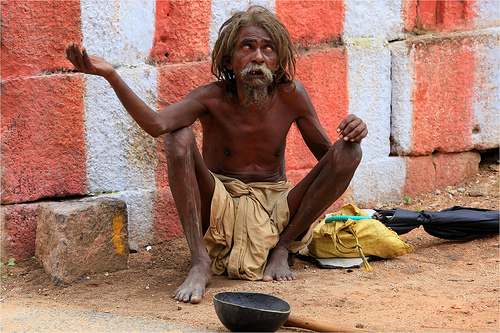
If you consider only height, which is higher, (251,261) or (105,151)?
(105,151)

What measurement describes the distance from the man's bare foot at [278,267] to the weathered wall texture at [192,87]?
0.85m

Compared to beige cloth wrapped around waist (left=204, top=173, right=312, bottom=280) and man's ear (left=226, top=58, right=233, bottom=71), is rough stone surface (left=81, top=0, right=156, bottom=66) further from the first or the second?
beige cloth wrapped around waist (left=204, top=173, right=312, bottom=280)

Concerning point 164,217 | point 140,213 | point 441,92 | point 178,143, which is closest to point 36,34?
point 178,143

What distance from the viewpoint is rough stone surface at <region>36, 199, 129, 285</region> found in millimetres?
3123

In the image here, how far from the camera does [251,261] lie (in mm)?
3242

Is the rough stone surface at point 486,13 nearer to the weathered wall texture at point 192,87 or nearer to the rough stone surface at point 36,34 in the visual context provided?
the weathered wall texture at point 192,87

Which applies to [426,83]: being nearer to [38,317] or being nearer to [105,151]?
[105,151]

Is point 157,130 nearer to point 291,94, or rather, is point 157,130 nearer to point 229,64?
point 229,64

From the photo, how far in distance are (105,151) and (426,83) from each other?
278 centimetres

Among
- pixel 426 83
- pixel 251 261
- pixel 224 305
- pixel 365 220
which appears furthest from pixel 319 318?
pixel 426 83

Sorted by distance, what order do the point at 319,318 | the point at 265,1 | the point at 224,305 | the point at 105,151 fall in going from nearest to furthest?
the point at 224,305
the point at 319,318
the point at 105,151
the point at 265,1

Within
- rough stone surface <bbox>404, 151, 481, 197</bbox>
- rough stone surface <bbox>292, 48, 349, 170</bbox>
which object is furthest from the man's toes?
rough stone surface <bbox>404, 151, 481, 197</bbox>

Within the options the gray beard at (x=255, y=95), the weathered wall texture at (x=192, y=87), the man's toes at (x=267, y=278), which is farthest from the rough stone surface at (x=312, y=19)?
the man's toes at (x=267, y=278)

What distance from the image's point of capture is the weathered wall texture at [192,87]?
3.34m
